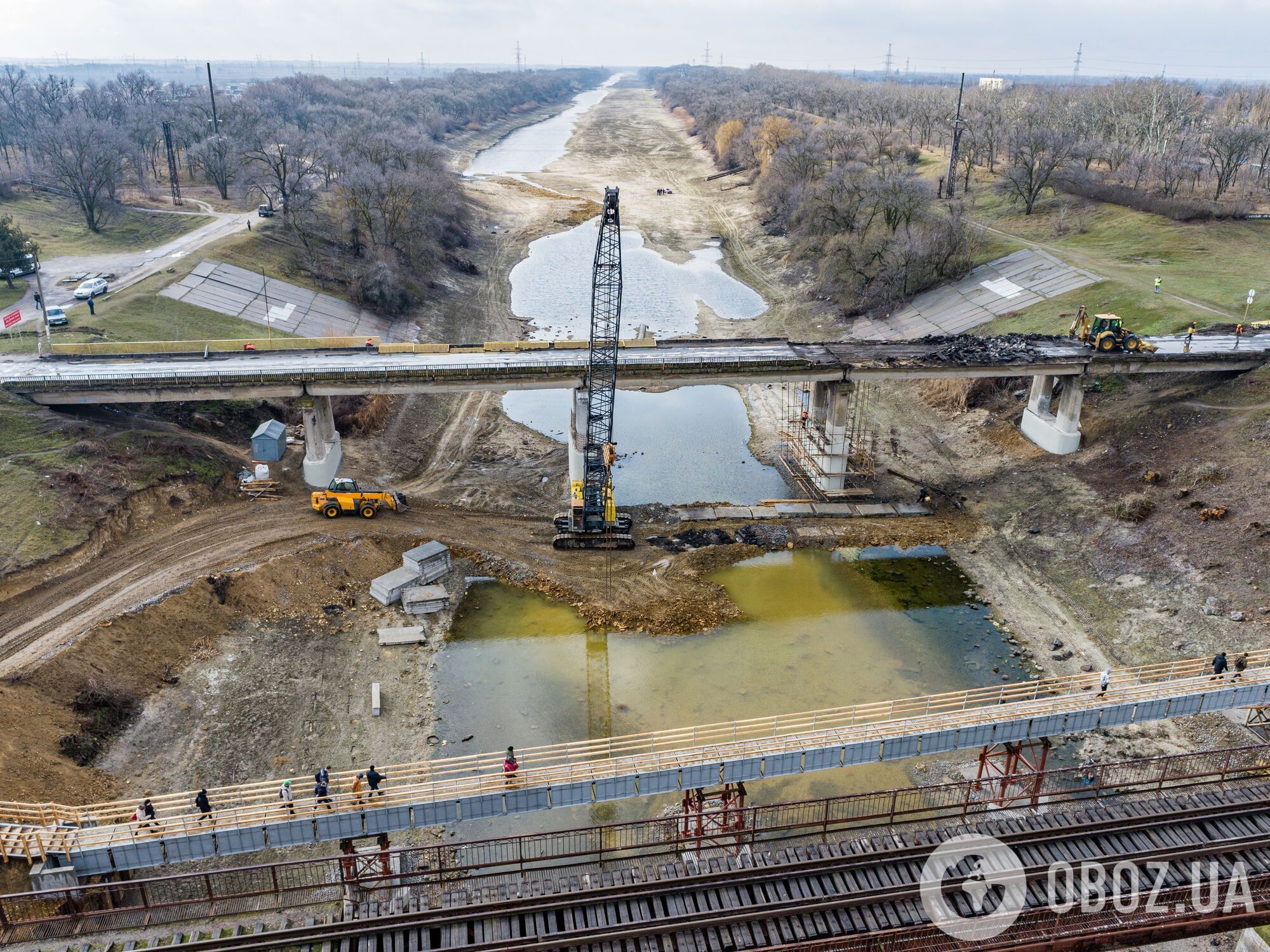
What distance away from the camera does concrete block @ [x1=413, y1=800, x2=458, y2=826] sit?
89.5 ft

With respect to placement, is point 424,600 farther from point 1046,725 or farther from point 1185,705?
point 1185,705

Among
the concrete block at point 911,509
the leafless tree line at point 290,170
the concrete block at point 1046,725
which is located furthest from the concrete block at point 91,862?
the leafless tree line at point 290,170

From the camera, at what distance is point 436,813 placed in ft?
90.4

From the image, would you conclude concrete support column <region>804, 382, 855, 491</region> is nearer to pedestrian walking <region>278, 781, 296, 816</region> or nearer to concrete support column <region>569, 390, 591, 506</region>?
concrete support column <region>569, 390, 591, 506</region>

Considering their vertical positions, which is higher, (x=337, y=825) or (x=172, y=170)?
(x=172, y=170)

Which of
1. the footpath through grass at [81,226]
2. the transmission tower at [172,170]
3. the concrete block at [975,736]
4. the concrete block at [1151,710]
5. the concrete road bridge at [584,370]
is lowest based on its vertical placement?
the concrete block at [975,736]

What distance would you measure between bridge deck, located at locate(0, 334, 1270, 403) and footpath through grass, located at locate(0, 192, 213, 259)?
3803cm

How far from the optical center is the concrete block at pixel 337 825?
26875 millimetres

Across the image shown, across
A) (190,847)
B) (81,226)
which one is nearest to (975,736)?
(190,847)

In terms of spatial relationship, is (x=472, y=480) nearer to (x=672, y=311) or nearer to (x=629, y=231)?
(x=672, y=311)

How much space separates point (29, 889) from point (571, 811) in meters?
17.2

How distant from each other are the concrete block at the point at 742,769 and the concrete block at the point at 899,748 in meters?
4.44

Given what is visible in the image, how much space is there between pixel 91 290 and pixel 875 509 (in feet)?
210

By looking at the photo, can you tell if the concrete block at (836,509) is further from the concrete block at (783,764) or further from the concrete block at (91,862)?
the concrete block at (91,862)
